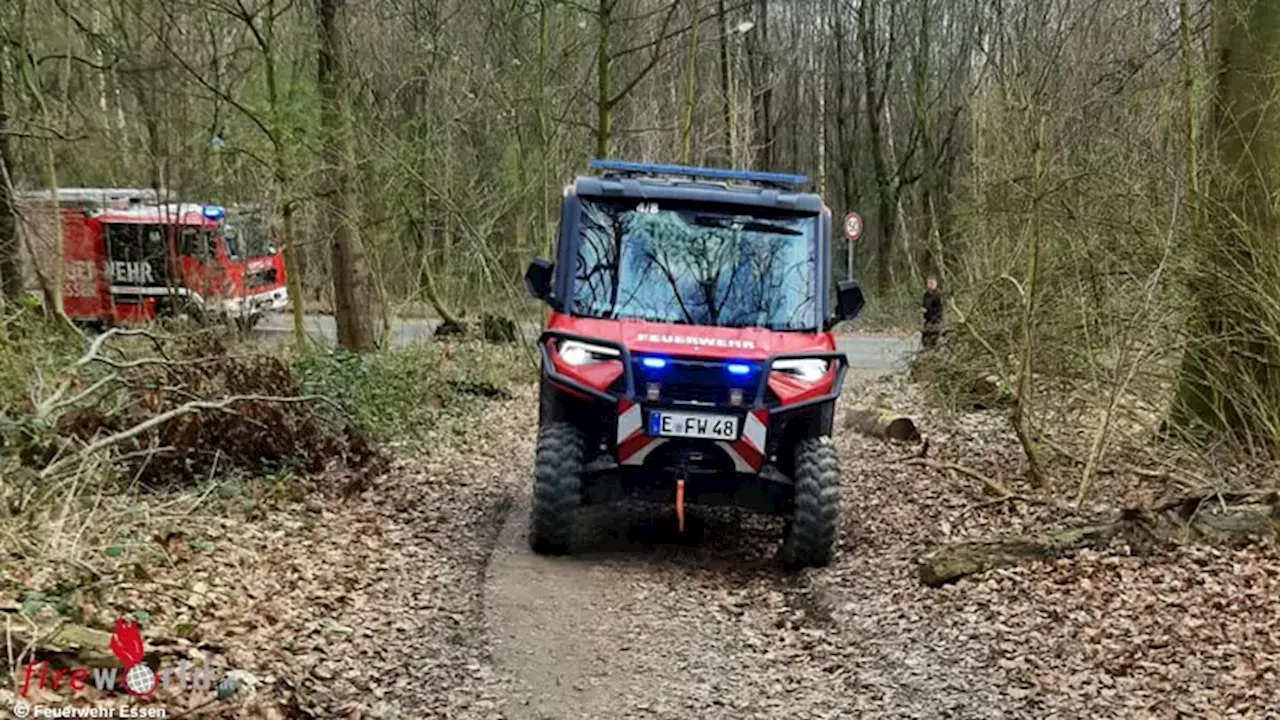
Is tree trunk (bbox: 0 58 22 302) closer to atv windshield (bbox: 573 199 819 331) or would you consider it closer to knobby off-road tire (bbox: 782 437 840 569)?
atv windshield (bbox: 573 199 819 331)

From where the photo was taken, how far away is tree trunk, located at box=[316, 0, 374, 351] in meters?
14.1

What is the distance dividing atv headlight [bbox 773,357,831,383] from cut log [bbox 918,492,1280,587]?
137cm

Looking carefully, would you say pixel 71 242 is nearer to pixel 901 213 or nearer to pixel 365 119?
pixel 365 119

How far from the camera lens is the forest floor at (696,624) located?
493cm

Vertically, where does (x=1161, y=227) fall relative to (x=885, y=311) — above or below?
above

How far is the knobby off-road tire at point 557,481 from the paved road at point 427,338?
25.5 ft

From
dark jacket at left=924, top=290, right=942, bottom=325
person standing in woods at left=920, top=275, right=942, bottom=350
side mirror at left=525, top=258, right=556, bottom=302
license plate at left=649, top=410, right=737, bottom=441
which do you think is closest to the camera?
license plate at left=649, top=410, right=737, bottom=441

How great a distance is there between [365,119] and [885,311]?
64.1ft

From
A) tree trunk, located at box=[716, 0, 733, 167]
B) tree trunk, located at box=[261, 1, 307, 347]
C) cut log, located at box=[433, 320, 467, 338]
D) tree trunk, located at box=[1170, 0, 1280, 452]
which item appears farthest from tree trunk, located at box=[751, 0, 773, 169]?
tree trunk, located at box=[1170, 0, 1280, 452]

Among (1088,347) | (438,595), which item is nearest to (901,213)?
(1088,347)

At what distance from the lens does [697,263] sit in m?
7.63

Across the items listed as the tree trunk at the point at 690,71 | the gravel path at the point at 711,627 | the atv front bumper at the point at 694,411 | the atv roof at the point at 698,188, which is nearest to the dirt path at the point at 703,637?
the gravel path at the point at 711,627

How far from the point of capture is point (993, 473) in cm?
996

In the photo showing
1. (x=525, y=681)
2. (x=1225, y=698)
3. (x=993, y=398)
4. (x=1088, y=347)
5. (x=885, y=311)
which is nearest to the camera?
(x=1225, y=698)
